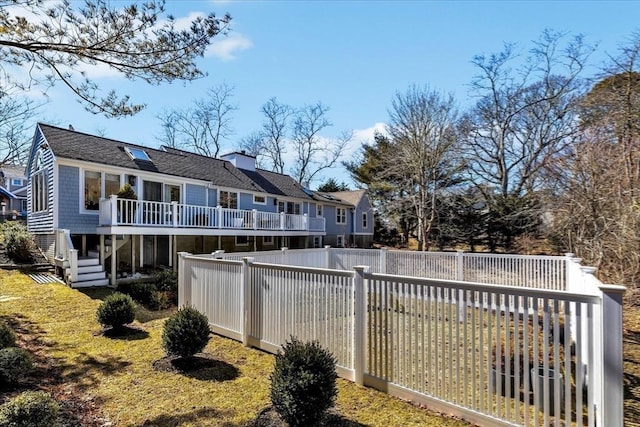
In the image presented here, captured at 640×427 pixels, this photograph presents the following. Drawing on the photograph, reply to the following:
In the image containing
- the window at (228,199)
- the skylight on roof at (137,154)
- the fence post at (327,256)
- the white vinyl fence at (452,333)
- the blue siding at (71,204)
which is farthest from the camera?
the window at (228,199)

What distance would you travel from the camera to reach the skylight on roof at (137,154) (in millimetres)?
14688

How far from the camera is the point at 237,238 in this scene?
746 inches

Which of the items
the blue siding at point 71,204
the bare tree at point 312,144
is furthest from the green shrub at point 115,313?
the bare tree at point 312,144

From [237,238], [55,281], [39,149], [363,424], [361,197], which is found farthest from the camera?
[361,197]

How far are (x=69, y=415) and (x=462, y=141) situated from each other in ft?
77.6

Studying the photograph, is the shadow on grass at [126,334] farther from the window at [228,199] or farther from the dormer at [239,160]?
the dormer at [239,160]

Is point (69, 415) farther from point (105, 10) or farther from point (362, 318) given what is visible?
point (105, 10)

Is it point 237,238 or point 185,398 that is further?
point 237,238

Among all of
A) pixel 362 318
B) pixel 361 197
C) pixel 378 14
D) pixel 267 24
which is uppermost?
pixel 378 14

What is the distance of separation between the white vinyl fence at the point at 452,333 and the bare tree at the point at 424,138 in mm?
15710

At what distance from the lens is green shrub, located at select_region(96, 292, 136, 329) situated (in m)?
6.66

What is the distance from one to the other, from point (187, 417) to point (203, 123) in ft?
112

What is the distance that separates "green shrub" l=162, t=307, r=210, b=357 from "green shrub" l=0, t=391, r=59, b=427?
6.46 ft

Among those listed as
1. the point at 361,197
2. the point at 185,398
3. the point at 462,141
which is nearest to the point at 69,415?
the point at 185,398
